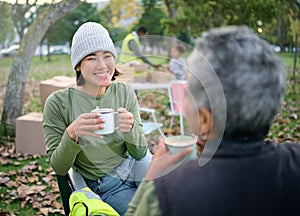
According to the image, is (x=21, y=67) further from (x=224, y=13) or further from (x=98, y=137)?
(x=224, y=13)

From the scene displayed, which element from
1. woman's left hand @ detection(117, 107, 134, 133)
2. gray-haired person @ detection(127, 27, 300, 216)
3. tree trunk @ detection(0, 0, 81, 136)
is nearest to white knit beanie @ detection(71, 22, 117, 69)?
woman's left hand @ detection(117, 107, 134, 133)

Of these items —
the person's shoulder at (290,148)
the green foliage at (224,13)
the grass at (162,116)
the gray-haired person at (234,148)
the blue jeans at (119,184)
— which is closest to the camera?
the gray-haired person at (234,148)

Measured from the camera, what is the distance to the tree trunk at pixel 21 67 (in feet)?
16.7

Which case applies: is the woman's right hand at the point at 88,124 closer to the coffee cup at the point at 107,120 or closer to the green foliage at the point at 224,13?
the coffee cup at the point at 107,120

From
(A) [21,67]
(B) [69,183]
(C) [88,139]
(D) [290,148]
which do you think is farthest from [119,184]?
(A) [21,67]

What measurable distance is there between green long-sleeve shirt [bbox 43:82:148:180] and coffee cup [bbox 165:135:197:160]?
33cm

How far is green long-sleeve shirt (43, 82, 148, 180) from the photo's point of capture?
1.74 meters

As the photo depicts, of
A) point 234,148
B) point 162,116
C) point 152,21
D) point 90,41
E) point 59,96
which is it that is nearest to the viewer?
point 234,148

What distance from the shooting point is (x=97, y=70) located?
5.99 ft

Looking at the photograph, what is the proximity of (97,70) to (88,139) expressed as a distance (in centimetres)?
33

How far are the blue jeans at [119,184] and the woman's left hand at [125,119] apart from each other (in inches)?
9.4

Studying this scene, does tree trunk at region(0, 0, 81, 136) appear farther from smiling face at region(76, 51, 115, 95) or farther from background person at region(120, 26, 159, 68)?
background person at region(120, 26, 159, 68)

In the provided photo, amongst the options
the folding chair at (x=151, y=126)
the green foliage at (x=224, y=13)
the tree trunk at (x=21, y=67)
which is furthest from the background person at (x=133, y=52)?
the green foliage at (x=224, y=13)

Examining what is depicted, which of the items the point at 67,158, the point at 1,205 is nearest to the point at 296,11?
the point at 1,205
